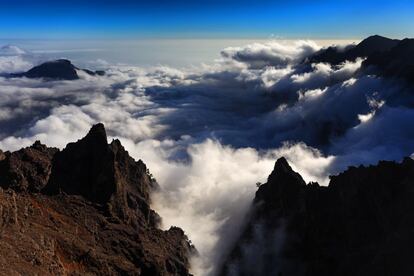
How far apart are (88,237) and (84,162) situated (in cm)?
3694

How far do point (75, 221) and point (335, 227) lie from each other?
77.5 m

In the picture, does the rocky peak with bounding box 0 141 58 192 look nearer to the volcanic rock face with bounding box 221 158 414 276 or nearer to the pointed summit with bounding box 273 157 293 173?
the volcanic rock face with bounding box 221 158 414 276

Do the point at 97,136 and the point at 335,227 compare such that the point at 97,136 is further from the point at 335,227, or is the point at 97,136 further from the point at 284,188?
the point at 335,227

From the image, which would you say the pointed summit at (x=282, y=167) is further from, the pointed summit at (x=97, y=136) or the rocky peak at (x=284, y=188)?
the pointed summit at (x=97, y=136)

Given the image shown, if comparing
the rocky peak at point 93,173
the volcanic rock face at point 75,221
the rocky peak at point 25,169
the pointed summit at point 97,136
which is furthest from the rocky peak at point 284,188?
the rocky peak at point 25,169

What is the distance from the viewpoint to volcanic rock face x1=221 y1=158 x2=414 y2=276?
132 meters

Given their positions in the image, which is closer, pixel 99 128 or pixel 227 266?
pixel 99 128

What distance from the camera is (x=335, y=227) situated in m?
153

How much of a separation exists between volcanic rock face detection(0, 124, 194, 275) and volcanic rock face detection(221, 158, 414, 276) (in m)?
28.5

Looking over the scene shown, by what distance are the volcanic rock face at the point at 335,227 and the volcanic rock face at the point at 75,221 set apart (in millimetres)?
28478

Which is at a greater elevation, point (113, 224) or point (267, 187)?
point (113, 224)

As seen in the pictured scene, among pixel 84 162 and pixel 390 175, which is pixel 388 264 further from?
pixel 84 162

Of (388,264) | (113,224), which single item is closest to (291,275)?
(388,264)

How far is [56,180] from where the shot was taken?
139 metres
